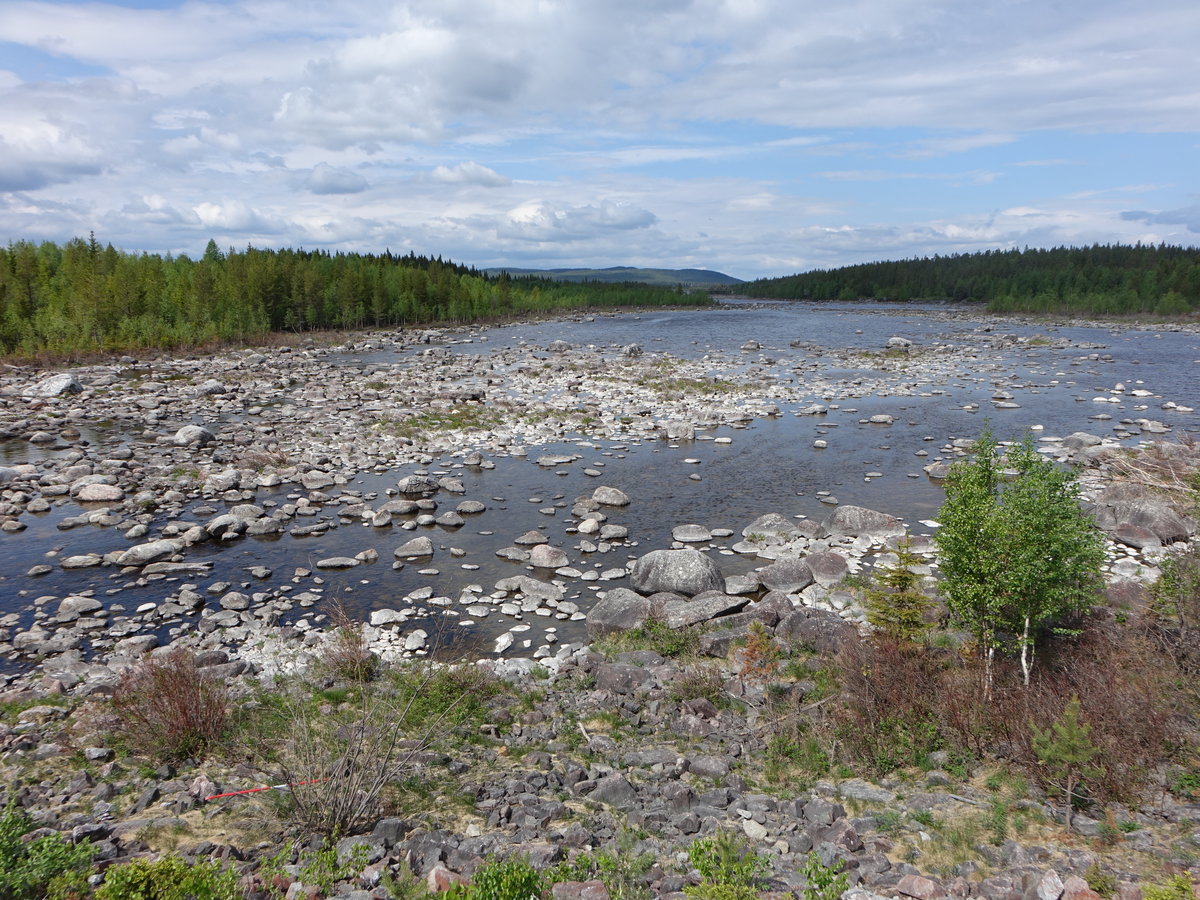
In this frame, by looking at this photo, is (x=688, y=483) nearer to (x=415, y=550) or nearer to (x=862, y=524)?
(x=862, y=524)

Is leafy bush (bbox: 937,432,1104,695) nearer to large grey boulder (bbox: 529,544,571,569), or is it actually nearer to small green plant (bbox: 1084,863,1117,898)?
small green plant (bbox: 1084,863,1117,898)

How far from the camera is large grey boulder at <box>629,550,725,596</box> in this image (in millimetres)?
18047

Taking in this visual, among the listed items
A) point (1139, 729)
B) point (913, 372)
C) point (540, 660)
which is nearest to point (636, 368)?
point (913, 372)

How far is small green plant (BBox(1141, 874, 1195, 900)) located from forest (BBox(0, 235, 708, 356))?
68.8 m

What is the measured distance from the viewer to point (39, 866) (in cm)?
703

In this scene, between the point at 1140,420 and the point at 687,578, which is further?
the point at 1140,420

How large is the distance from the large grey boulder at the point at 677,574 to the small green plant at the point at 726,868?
9323 mm

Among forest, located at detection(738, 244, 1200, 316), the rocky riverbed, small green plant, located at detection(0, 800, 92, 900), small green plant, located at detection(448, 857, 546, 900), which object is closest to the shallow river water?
the rocky riverbed

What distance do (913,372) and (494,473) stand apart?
40.9m

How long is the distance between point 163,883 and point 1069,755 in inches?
441

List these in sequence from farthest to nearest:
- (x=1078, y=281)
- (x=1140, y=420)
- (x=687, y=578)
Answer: (x=1078, y=281)
(x=1140, y=420)
(x=687, y=578)

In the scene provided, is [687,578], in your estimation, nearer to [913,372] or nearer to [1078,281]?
[913,372]

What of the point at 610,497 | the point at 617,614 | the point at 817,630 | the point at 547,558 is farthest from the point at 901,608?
the point at 610,497

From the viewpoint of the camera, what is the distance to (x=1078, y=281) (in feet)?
415
